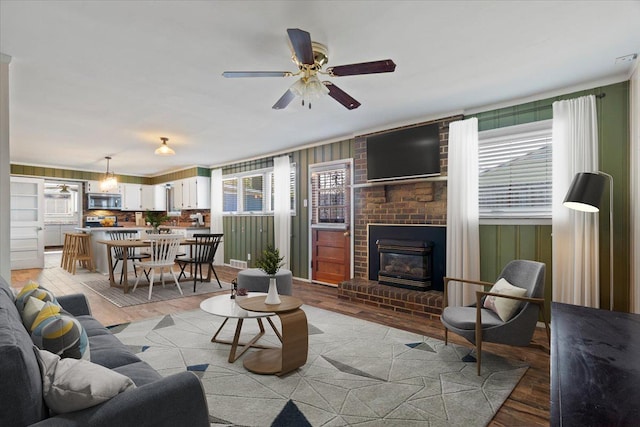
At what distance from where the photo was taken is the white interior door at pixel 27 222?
7.27 meters

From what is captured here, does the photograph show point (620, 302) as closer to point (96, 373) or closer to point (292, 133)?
point (96, 373)

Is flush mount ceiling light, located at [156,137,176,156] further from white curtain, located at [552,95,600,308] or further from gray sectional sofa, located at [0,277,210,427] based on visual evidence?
white curtain, located at [552,95,600,308]

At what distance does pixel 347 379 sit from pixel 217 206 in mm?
6455

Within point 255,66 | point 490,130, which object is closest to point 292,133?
point 255,66

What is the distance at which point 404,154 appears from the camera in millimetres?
4523

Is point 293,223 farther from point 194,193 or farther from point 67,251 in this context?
point 67,251

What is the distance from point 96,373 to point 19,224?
8494 mm

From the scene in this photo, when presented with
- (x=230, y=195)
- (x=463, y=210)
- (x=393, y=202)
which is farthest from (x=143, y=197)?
(x=463, y=210)

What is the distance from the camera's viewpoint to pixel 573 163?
10.5 ft

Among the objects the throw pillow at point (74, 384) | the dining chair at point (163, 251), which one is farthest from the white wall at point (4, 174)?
the dining chair at point (163, 251)

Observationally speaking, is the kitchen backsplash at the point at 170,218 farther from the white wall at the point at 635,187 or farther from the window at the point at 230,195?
the white wall at the point at 635,187

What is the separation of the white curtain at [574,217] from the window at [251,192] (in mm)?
4158

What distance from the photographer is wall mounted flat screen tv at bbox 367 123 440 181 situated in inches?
169

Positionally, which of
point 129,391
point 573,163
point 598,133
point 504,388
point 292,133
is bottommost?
point 504,388
